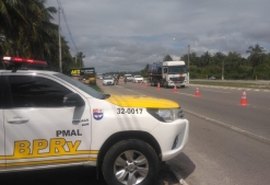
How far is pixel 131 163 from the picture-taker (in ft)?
21.9

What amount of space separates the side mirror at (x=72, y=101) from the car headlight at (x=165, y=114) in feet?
3.23

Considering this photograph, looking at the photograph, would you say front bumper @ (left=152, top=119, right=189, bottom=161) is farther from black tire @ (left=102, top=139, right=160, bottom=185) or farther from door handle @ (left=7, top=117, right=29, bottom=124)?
door handle @ (left=7, top=117, right=29, bottom=124)

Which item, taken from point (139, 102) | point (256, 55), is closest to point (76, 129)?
point (139, 102)

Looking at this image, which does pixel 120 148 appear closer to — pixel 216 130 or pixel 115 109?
pixel 115 109

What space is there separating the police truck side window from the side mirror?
9 cm

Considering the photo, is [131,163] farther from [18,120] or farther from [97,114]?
[18,120]

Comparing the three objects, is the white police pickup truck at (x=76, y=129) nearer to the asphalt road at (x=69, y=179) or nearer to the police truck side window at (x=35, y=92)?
the police truck side window at (x=35, y=92)

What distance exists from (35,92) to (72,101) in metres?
0.53

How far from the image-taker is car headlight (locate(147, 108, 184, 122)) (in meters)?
6.82

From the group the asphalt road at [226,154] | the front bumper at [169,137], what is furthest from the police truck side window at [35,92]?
the asphalt road at [226,154]

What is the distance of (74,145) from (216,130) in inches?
287

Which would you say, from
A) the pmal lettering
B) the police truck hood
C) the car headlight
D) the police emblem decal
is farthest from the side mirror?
the car headlight

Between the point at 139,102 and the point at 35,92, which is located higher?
the point at 35,92

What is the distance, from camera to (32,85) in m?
6.59
